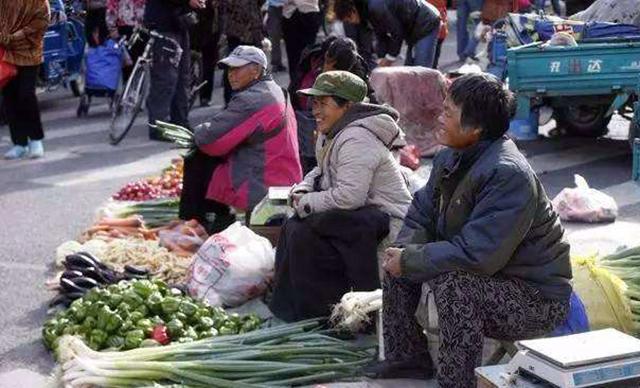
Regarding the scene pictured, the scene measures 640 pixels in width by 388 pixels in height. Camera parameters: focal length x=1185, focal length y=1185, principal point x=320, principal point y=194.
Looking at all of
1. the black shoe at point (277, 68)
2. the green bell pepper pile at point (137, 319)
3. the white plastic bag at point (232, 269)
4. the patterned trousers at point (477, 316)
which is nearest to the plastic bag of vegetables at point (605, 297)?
the patterned trousers at point (477, 316)

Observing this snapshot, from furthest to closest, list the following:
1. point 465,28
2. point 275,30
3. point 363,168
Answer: point 465,28, point 275,30, point 363,168

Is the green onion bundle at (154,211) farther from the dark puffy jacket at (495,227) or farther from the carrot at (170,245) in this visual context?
the dark puffy jacket at (495,227)

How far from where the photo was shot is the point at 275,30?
1555 centimetres

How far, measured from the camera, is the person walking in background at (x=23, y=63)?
10234mm

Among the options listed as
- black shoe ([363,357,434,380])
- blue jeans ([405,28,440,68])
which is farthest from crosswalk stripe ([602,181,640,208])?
black shoe ([363,357,434,380])

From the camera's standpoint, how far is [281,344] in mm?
5461

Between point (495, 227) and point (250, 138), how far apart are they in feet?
9.81

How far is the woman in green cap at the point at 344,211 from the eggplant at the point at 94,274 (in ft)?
3.77

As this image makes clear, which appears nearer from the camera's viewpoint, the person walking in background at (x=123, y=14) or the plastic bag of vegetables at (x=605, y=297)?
the plastic bag of vegetables at (x=605, y=297)

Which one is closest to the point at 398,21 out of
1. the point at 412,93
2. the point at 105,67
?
the point at 412,93

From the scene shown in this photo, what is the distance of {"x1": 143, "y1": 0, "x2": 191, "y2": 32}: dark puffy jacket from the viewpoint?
11.2m

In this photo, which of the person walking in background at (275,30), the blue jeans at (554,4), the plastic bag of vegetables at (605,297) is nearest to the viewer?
the plastic bag of vegetables at (605,297)

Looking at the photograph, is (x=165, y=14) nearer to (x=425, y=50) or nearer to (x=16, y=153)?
A: (x=16, y=153)

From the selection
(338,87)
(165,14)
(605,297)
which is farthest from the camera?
(165,14)
